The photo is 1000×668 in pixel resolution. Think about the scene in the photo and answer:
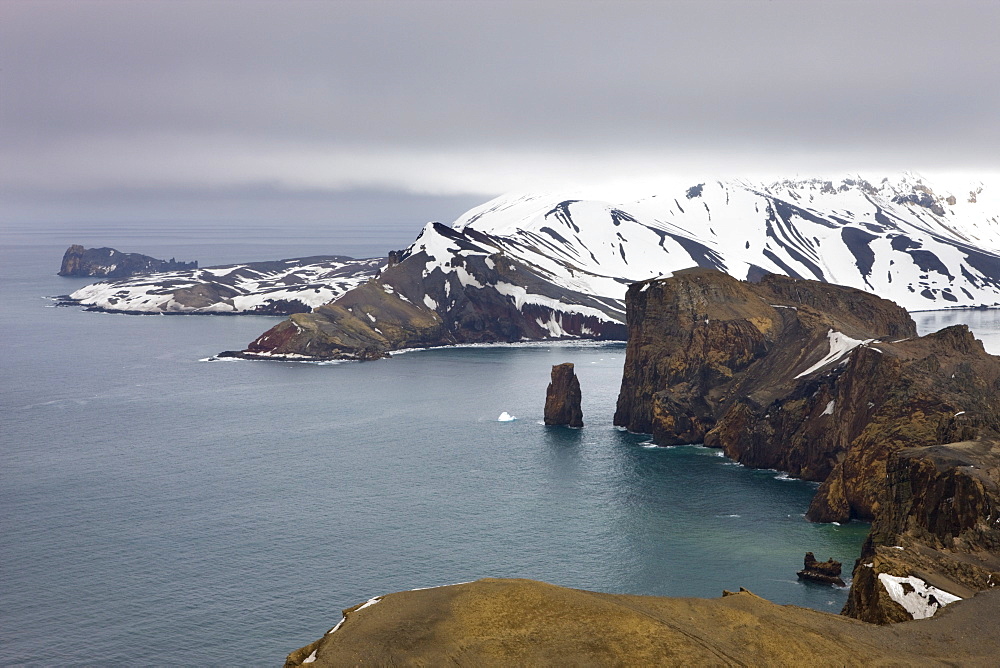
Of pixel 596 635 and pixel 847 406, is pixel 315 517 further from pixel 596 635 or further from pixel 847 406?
pixel 596 635

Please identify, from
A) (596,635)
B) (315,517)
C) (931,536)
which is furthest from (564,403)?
(596,635)

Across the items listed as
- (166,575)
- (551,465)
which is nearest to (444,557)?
(166,575)

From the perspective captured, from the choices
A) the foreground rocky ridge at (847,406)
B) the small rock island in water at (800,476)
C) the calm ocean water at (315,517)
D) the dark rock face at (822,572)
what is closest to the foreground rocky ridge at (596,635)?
the small rock island in water at (800,476)

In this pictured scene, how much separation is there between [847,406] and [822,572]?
104 feet

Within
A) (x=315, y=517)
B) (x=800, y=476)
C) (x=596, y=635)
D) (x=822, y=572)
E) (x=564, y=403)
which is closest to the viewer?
(x=596, y=635)

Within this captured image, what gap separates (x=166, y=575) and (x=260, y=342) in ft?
417

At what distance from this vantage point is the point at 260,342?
192 m

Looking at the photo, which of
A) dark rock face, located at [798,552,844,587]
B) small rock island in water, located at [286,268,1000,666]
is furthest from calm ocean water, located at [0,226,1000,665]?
small rock island in water, located at [286,268,1000,666]

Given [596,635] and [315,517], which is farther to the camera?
[315,517]

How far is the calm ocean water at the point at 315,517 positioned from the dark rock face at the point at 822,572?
3.73 feet

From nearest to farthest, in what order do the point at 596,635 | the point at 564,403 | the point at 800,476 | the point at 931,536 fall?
the point at 596,635, the point at 931,536, the point at 800,476, the point at 564,403

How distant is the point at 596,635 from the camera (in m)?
36.2

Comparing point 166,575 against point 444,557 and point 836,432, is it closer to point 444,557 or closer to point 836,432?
point 444,557

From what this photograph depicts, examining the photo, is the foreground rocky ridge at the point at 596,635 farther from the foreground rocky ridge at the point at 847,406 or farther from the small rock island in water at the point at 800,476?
the foreground rocky ridge at the point at 847,406
